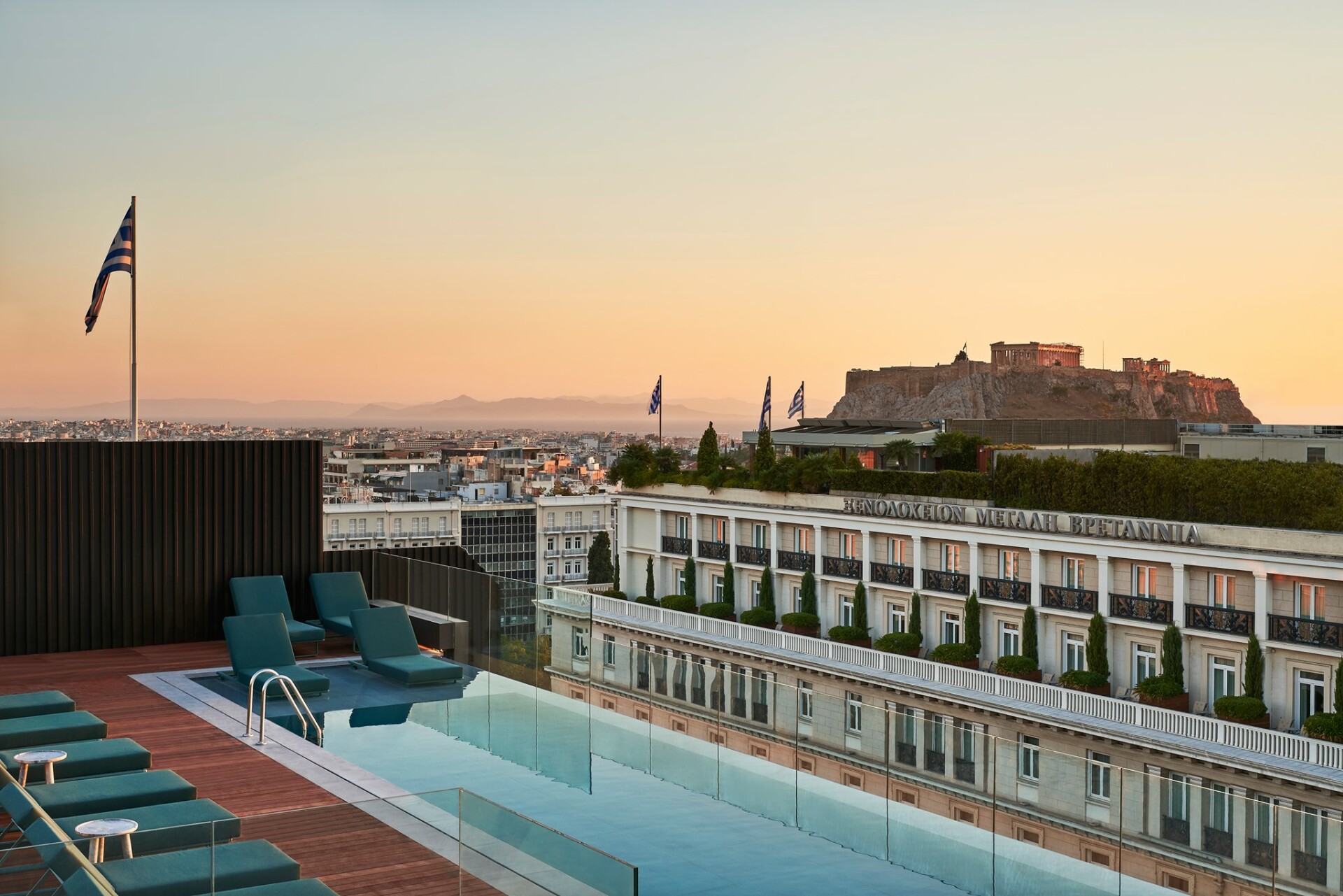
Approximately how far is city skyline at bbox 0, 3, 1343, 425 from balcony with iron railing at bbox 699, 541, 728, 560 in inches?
681

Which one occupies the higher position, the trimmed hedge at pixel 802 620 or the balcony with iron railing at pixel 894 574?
the balcony with iron railing at pixel 894 574

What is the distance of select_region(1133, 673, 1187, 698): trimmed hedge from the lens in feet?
104

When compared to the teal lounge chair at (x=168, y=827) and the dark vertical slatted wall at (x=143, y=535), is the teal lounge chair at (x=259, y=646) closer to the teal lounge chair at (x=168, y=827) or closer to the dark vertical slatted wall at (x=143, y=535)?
the dark vertical slatted wall at (x=143, y=535)

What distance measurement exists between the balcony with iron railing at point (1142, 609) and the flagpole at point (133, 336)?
2680 centimetres

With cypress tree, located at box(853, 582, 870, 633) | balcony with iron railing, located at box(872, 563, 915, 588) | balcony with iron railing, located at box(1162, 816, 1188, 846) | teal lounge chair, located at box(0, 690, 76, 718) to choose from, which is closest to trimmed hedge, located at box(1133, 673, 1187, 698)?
balcony with iron railing, located at box(872, 563, 915, 588)

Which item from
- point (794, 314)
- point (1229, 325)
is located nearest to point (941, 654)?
point (794, 314)

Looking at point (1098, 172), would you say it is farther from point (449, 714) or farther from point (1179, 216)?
point (449, 714)

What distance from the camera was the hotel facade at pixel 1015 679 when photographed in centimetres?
662

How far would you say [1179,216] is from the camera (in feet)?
227

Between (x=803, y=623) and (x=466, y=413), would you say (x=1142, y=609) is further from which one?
(x=466, y=413)

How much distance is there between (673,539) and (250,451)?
36.7 metres

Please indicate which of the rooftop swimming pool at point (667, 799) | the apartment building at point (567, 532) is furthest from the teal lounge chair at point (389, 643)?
the apartment building at point (567, 532)

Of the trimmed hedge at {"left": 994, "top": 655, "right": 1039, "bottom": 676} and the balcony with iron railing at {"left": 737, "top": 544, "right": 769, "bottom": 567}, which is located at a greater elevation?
the balcony with iron railing at {"left": 737, "top": 544, "right": 769, "bottom": 567}

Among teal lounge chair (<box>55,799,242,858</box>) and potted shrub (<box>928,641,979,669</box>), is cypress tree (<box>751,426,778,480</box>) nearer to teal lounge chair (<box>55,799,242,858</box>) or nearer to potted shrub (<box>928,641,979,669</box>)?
potted shrub (<box>928,641,979,669</box>)
